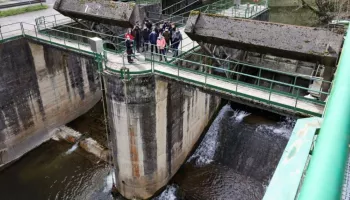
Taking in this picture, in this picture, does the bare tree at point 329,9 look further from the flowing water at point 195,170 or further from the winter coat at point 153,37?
the winter coat at point 153,37

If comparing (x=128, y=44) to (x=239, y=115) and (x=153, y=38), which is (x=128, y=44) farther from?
(x=239, y=115)

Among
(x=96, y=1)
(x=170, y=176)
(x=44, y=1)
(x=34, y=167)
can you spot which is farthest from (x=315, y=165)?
(x=44, y=1)

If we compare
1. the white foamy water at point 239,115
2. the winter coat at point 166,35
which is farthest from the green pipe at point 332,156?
the white foamy water at point 239,115

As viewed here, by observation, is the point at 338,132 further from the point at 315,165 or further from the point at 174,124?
the point at 174,124

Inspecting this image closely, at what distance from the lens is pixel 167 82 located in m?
15.2

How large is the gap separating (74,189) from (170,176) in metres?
5.54

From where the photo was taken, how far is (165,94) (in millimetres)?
15758

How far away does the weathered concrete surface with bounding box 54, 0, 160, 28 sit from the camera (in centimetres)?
1738

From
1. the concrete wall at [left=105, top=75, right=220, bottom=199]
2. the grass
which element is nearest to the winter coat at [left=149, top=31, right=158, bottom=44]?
the concrete wall at [left=105, top=75, right=220, bottom=199]

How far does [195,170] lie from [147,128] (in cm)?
526

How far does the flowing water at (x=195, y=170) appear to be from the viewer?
57.9 ft

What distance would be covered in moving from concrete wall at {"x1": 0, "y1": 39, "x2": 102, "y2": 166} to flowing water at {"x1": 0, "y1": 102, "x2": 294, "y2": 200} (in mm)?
1327

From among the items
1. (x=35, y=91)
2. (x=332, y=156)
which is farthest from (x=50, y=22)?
(x=332, y=156)

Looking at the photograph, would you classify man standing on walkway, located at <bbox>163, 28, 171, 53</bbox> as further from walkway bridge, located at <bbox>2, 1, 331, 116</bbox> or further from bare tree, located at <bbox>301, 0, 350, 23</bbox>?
bare tree, located at <bbox>301, 0, 350, 23</bbox>
